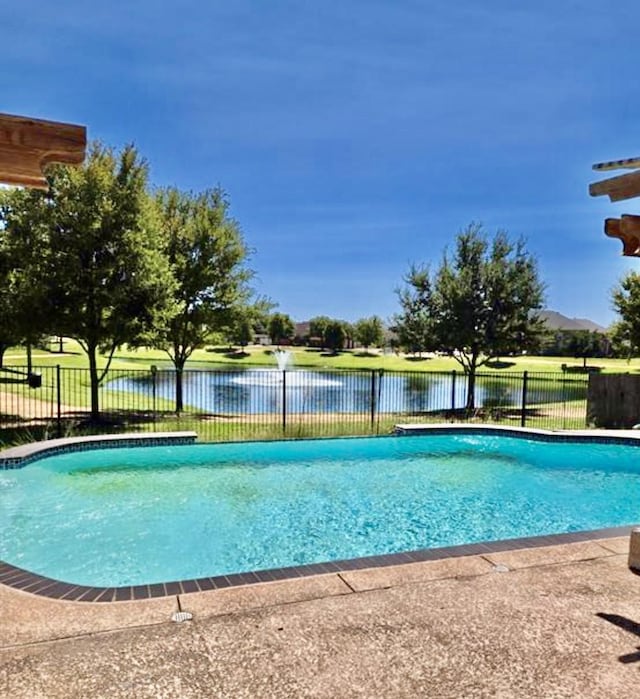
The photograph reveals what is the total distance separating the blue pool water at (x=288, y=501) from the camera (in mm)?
5703

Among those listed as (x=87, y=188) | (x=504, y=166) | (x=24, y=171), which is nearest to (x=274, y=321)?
(x=504, y=166)

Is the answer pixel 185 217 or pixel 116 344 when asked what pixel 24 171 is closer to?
pixel 116 344

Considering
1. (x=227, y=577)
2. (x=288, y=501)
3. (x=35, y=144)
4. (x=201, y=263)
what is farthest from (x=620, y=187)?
(x=201, y=263)

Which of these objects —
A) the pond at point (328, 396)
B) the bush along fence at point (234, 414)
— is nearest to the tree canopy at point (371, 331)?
the pond at point (328, 396)

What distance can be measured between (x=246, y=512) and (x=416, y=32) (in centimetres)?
777

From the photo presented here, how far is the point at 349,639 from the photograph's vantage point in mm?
2928

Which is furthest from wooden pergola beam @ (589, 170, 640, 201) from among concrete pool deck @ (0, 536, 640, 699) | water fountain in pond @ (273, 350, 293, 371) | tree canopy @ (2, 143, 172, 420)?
water fountain in pond @ (273, 350, 293, 371)

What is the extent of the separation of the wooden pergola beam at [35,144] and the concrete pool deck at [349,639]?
2650mm

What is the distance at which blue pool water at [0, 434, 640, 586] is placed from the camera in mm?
5703

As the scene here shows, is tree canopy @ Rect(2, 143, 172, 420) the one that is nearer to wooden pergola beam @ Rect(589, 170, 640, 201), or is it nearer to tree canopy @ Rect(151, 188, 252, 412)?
tree canopy @ Rect(151, 188, 252, 412)

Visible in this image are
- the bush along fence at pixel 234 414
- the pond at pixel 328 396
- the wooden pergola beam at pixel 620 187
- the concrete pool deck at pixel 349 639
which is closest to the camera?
the concrete pool deck at pixel 349 639

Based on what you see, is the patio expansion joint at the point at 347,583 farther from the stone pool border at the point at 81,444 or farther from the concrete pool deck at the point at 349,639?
the stone pool border at the point at 81,444

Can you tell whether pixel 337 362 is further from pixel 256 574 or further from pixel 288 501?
pixel 256 574

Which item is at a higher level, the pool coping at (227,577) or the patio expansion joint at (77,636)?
the patio expansion joint at (77,636)
